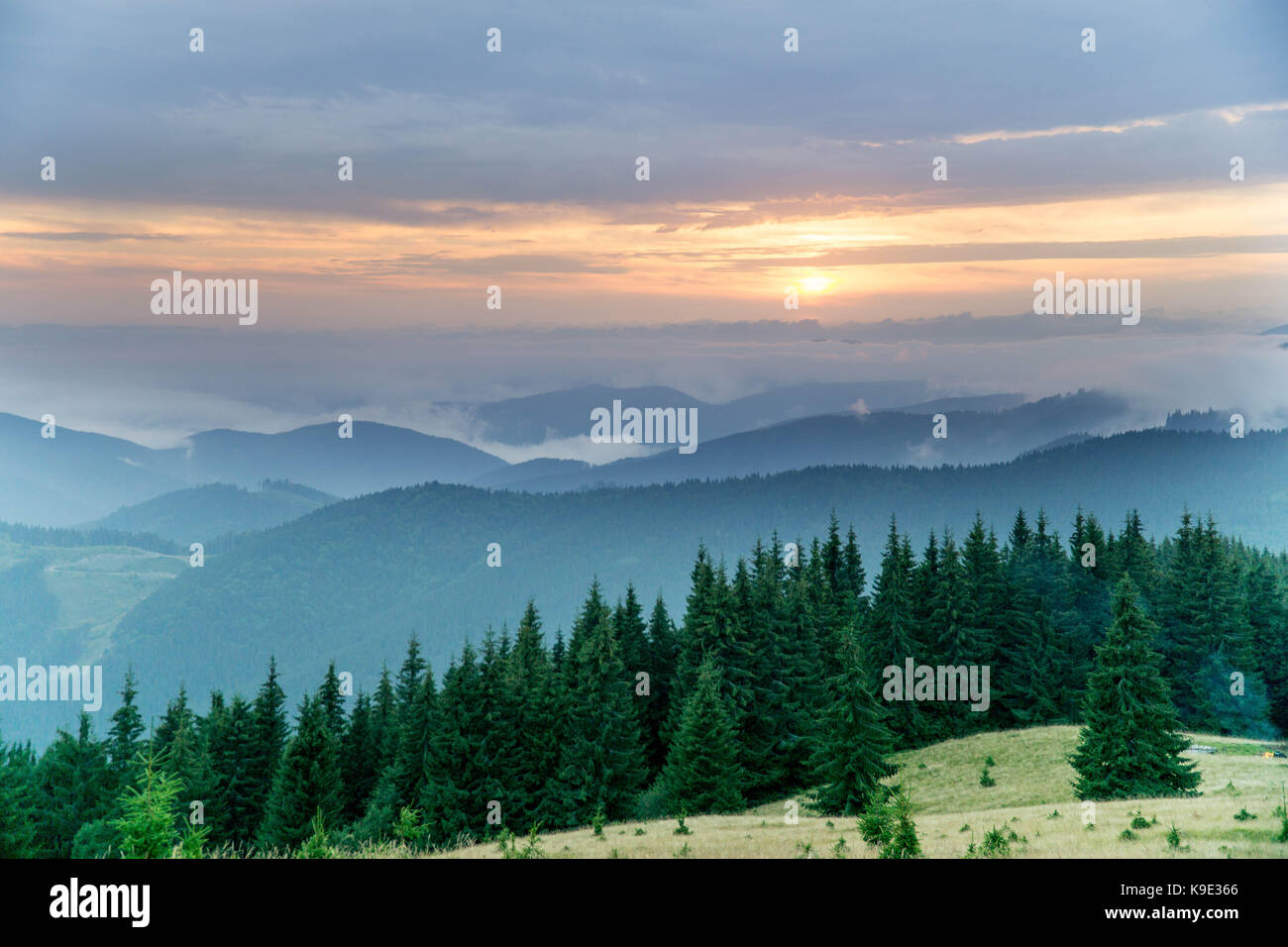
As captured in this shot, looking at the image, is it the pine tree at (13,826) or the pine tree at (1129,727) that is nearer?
the pine tree at (13,826)

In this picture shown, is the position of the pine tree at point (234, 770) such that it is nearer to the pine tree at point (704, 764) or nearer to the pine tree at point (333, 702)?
the pine tree at point (333, 702)

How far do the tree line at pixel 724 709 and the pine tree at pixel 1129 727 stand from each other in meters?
0.12

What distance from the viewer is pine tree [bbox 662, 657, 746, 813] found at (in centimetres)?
5322

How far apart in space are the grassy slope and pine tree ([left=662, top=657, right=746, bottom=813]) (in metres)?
2.33

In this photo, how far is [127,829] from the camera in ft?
61.6

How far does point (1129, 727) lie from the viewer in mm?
43344

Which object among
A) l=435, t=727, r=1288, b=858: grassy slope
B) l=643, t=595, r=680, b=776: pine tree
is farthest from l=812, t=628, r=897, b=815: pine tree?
l=643, t=595, r=680, b=776: pine tree

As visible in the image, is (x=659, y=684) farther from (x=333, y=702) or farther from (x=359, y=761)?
(x=333, y=702)

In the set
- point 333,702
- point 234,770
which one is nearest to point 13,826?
point 234,770

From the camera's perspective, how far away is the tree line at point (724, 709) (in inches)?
1908

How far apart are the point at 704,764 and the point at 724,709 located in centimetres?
355

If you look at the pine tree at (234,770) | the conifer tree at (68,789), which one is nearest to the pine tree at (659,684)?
the pine tree at (234,770)

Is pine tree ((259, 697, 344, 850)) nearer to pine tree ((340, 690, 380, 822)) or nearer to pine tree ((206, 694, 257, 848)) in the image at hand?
pine tree ((206, 694, 257, 848))

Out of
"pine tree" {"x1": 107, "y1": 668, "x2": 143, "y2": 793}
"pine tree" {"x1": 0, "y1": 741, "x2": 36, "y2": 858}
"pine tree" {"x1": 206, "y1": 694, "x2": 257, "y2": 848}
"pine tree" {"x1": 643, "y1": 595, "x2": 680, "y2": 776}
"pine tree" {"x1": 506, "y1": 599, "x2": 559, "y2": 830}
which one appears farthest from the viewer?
"pine tree" {"x1": 643, "y1": 595, "x2": 680, "y2": 776}
